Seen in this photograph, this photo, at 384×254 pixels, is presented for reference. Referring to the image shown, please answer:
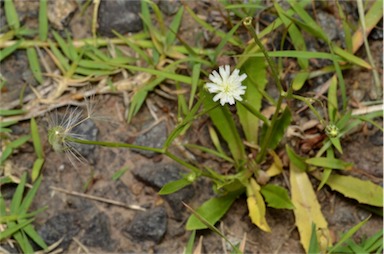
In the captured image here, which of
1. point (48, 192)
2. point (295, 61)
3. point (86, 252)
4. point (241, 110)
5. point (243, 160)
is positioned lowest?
point (86, 252)

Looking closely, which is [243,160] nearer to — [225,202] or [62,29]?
[225,202]

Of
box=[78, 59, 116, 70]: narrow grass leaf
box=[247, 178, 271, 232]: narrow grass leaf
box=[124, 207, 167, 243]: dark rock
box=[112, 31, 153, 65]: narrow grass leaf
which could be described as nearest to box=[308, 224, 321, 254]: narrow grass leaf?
box=[247, 178, 271, 232]: narrow grass leaf

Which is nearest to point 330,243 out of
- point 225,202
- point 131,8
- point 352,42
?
point 225,202

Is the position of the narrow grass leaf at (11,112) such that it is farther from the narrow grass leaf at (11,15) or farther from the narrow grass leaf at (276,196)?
the narrow grass leaf at (276,196)

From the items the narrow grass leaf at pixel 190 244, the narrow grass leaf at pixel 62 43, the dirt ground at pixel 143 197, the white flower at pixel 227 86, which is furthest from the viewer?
the narrow grass leaf at pixel 62 43

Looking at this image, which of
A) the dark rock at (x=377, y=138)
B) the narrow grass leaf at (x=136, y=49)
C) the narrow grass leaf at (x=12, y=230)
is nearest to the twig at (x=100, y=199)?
the narrow grass leaf at (x=12, y=230)

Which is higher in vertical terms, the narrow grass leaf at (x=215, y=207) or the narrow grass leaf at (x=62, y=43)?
the narrow grass leaf at (x=62, y=43)
